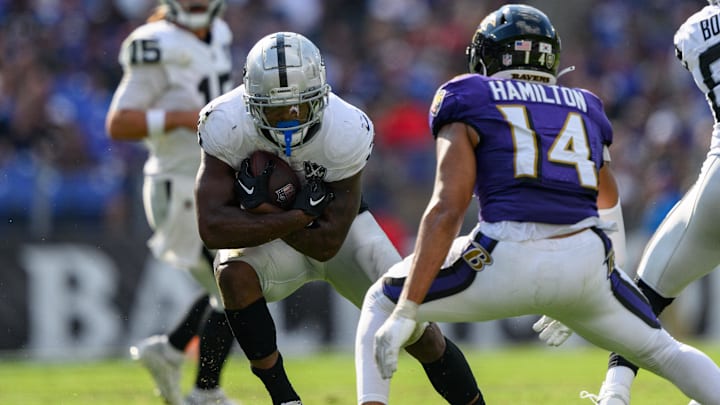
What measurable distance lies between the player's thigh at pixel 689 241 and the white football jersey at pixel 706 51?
16 centimetres

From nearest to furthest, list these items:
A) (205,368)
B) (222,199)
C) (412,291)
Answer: (412,291) → (222,199) → (205,368)

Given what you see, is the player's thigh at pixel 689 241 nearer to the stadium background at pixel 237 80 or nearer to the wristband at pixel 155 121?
the wristband at pixel 155 121

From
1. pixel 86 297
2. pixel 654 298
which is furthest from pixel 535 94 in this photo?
pixel 86 297

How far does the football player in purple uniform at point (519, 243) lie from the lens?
4.10 meters

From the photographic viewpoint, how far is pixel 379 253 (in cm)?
502

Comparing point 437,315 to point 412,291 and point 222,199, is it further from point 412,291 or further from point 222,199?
point 222,199

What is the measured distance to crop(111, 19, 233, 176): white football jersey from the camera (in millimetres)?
7082

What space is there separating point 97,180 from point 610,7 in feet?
24.0

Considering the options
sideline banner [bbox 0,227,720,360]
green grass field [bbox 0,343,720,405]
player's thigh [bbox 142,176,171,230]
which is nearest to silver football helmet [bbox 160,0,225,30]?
player's thigh [bbox 142,176,171,230]

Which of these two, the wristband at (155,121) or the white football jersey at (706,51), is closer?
the white football jersey at (706,51)

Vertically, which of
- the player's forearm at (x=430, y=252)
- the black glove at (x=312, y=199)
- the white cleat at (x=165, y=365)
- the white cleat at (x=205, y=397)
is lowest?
the white cleat at (x=165, y=365)

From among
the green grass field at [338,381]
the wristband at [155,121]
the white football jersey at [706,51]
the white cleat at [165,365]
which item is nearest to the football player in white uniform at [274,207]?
the white football jersey at [706,51]

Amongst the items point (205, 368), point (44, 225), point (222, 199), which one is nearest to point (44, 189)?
point (44, 225)

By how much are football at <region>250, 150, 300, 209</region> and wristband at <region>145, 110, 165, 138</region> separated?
216 cm
